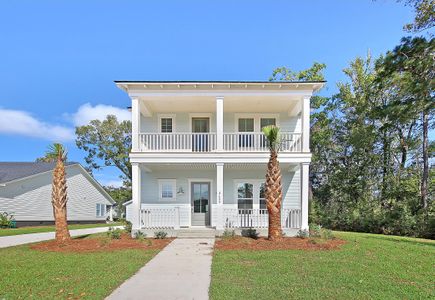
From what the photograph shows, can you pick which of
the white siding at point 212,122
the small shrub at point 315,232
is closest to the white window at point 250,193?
the white siding at point 212,122

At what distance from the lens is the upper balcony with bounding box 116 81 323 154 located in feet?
42.3

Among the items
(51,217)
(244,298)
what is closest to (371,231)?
(244,298)

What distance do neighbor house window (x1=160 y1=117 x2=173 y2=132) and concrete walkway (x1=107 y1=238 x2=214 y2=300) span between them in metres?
7.42

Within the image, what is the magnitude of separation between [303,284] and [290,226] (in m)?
7.60

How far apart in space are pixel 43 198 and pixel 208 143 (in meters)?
17.4

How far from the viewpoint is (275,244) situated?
399 inches

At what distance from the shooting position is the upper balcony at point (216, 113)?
1290 centimetres

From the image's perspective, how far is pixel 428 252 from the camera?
923 centimetres

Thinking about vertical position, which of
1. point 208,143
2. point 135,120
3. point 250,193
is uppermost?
point 135,120

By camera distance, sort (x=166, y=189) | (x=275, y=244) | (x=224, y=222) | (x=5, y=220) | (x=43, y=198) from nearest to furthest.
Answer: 1. (x=275, y=244)
2. (x=224, y=222)
3. (x=166, y=189)
4. (x=5, y=220)
5. (x=43, y=198)

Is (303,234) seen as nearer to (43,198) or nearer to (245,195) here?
(245,195)

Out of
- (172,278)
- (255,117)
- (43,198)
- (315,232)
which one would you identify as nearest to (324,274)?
(172,278)

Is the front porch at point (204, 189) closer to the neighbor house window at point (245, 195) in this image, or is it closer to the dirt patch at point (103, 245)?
the neighbor house window at point (245, 195)

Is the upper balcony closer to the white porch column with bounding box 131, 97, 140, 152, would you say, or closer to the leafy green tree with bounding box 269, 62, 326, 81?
the white porch column with bounding box 131, 97, 140, 152
